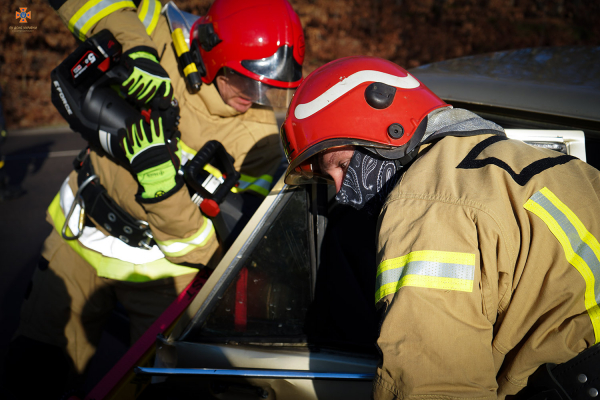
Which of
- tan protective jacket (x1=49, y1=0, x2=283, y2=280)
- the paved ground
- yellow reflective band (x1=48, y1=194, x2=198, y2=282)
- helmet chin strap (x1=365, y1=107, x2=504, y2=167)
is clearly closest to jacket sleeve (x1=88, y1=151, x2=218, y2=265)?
tan protective jacket (x1=49, y1=0, x2=283, y2=280)

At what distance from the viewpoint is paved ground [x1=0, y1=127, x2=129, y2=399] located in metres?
3.49

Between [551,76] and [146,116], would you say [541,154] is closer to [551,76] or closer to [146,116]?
[551,76]

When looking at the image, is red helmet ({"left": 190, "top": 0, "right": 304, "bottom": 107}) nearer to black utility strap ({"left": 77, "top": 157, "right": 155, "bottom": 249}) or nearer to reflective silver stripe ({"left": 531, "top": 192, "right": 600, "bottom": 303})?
black utility strap ({"left": 77, "top": 157, "right": 155, "bottom": 249})

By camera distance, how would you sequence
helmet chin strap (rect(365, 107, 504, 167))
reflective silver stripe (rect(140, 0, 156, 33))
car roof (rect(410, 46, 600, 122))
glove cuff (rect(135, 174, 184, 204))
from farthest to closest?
reflective silver stripe (rect(140, 0, 156, 33))
glove cuff (rect(135, 174, 184, 204))
car roof (rect(410, 46, 600, 122))
helmet chin strap (rect(365, 107, 504, 167))

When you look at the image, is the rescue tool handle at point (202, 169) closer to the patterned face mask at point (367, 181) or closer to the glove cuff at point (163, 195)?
the glove cuff at point (163, 195)

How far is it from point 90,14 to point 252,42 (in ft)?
2.92

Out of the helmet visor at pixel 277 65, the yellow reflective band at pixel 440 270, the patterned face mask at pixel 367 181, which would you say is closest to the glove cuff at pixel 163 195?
the helmet visor at pixel 277 65

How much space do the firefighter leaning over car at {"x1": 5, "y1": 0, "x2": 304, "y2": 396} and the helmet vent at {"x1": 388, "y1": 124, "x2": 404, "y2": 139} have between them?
1.15 meters

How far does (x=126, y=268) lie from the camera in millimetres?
2160

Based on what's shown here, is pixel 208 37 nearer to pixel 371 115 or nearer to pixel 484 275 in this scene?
pixel 371 115

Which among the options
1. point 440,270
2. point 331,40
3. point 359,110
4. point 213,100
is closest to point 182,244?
point 213,100

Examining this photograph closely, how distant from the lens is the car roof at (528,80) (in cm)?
178

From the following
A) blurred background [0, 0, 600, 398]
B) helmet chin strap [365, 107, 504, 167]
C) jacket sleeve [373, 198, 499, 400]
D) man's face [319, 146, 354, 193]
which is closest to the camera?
jacket sleeve [373, 198, 499, 400]

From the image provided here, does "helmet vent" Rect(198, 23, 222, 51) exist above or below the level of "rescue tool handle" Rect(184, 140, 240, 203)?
above
